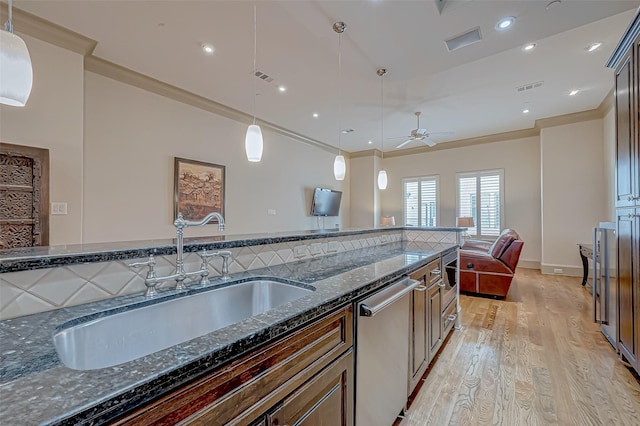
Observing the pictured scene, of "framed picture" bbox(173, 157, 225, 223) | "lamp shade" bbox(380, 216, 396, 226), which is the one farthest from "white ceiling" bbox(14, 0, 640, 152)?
"lamp shade" bbox(380, 216, 396, 226)

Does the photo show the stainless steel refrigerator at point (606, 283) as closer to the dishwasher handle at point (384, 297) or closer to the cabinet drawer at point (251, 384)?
the dishwasher handle at point (384, 297)

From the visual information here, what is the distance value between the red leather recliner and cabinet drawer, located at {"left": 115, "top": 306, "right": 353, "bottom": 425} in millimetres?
3838

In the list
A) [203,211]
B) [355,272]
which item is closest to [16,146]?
[203,211]

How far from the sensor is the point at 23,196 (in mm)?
2715

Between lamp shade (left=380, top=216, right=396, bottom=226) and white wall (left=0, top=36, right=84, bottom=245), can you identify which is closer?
white wall (left=0, top=36, right=84, bottom=245)

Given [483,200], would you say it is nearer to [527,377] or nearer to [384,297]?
[527,377]

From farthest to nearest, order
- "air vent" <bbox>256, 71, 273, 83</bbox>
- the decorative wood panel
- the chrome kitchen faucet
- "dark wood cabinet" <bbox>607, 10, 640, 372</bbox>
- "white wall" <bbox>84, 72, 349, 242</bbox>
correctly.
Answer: "air vent" <bbox>256, 71, 273, 83</bbox>
"white wall" <bbox>84, 72, 349, 242</bbox>
the decorative wood panel
"dark wood cabinet" <bbox>607, 10, 640, 372</bbox>
the chrome kitchen faucet

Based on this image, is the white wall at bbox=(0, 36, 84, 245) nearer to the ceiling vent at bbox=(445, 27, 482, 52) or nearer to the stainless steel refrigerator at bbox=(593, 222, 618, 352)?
the ceiling vent at bbox=(445, 27, 482, 52)

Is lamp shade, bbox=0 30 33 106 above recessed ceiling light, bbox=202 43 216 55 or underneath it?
underneath

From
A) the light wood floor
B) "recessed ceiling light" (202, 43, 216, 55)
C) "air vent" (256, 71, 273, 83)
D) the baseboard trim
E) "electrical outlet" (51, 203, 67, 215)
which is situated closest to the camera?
the light wood floor

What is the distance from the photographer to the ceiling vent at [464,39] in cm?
263

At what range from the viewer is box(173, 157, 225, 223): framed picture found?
4.20m

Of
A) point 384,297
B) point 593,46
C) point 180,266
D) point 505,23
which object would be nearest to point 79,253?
point 180,266

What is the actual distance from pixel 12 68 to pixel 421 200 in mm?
7931
